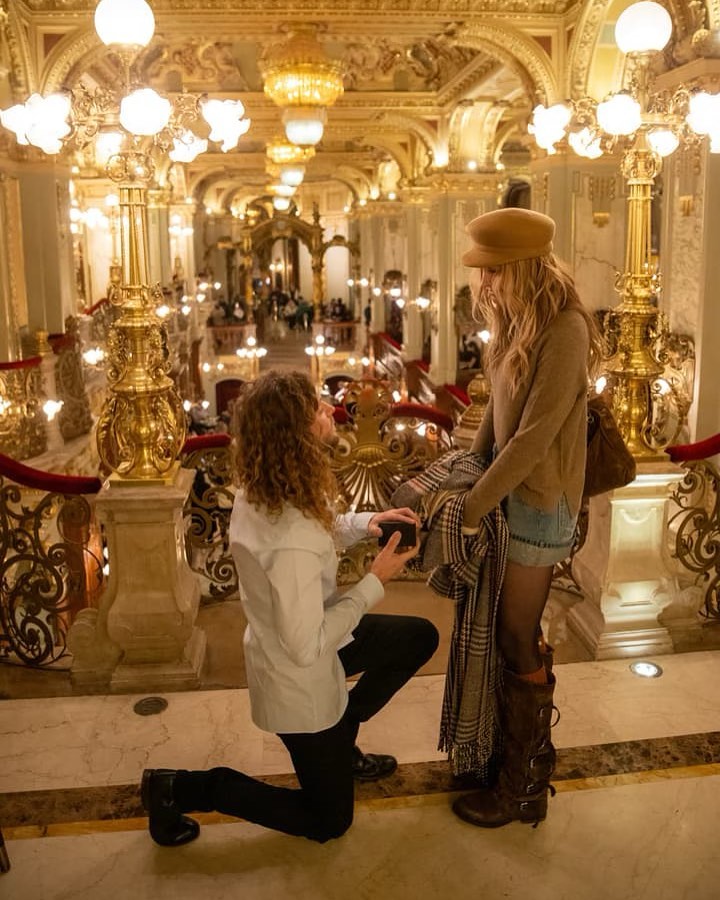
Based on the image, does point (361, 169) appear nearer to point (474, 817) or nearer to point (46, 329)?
point (46, 329)

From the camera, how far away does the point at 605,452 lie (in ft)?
9.73

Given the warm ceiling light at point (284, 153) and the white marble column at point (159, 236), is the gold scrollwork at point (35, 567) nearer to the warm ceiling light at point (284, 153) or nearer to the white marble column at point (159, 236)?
the warm ceiling light at point (284, 153)

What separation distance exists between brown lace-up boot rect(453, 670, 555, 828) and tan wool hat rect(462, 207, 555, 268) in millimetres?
1306

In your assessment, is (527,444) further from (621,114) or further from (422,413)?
(422,413)

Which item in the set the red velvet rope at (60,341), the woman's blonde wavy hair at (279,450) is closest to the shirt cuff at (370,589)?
the woman's blonde wavy hair at (279,450)

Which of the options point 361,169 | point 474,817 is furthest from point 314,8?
point 361,169

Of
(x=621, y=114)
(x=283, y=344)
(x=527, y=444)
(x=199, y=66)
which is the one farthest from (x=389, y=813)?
(x=283, y=344)

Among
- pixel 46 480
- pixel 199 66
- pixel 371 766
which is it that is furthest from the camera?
pixel 199 66

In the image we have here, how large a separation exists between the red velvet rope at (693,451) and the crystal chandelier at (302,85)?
5.51 metres

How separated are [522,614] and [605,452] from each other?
23.2 inches

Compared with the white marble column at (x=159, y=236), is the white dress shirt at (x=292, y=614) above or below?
below

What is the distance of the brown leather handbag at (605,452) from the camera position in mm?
2959

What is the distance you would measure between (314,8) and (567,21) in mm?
2550

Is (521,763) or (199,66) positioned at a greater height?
(199,66)
